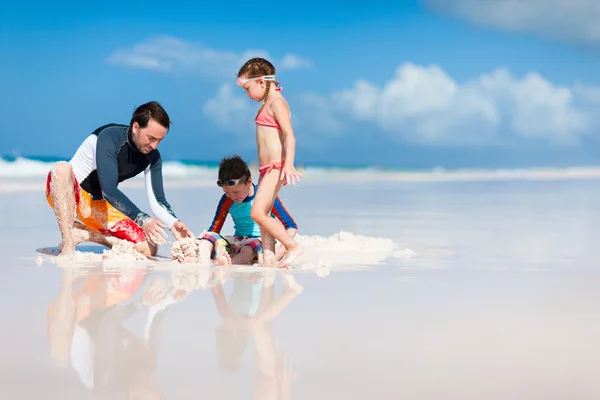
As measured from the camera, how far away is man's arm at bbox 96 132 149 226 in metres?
4.93

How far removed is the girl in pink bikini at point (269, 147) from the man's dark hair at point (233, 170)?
0.19 m

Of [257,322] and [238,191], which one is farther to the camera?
[238,191]

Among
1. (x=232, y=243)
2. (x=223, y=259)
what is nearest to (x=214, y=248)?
(x=232, y=243)

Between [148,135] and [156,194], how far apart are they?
20.2 inches

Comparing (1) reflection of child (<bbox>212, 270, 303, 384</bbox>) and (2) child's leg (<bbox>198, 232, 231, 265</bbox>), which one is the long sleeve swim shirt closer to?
(2) child's leg (<bbox>198, 232, 231, 265</bbox>)

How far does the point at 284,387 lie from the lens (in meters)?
2.22

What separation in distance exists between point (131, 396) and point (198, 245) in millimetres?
2876

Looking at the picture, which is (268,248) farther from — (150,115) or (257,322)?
(257,322)

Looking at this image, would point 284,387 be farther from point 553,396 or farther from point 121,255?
point 121,255

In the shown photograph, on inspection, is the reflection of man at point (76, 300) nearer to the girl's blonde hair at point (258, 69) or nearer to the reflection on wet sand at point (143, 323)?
the reflection on wet sand at point (143, 323)

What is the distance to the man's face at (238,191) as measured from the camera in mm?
5184

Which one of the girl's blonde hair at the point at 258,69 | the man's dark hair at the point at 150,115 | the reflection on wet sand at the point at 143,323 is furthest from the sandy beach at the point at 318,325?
the girl's blonde hair at the point at 258,69

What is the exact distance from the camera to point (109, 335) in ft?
9.28

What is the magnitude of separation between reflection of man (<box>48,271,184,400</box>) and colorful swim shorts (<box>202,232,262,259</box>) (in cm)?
106
